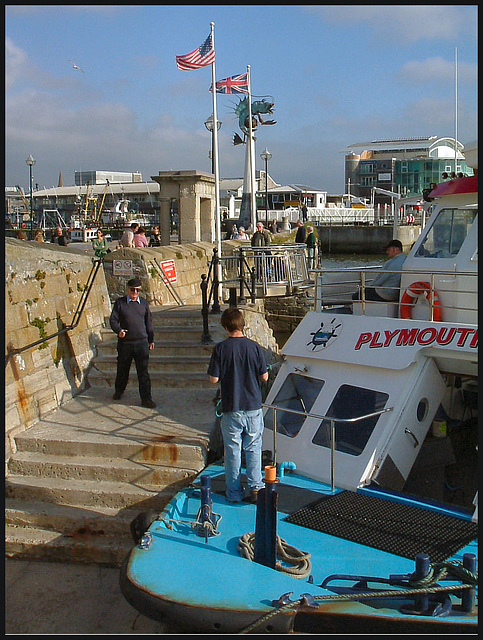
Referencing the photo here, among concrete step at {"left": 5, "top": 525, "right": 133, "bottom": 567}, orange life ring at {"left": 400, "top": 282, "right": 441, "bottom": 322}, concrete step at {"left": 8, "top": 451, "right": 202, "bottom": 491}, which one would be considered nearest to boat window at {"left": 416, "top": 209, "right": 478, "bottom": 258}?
orange life ring at {"left": 400, "top": 282, "right": 441, "bottom": 322}

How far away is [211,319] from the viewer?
10820 mm

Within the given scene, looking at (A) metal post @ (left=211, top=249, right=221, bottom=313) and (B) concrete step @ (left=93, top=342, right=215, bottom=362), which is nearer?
(B) concrete step @ (left=93, top=342, right=215, bottom=362)

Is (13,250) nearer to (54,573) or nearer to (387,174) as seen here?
(54,573)

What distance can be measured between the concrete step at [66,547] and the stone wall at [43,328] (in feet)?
3.97

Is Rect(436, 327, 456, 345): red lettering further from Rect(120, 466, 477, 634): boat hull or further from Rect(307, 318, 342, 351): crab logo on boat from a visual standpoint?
Rect(120, 466, 477, 634): boat hull

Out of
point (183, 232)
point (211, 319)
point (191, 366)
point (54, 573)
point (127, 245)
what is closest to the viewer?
point (54, 573)

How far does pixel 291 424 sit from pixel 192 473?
47.5 inches

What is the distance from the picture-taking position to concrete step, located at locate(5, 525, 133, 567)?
21.5 feet

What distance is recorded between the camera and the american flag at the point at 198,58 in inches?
484

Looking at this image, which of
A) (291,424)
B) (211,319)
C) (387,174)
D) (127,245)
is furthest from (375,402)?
(387,174)

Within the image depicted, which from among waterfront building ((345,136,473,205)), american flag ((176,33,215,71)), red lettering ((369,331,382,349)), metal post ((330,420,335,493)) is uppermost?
waterfront building ((345,136,473,205))

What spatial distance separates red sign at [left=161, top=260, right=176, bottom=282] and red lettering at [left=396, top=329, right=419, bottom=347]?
6.92m

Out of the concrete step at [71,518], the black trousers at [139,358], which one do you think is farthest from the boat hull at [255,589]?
the black trousers at [139,358]

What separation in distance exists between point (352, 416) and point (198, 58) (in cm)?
854
